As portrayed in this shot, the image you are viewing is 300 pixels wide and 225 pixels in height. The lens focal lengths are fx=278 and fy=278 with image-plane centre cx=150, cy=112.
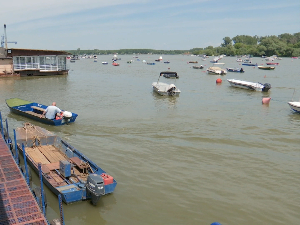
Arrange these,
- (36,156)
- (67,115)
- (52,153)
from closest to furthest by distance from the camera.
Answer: (36,156)
(52,153)
(67,115)

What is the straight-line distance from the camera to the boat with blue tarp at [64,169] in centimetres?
956

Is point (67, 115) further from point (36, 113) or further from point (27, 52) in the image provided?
point (27, 52)

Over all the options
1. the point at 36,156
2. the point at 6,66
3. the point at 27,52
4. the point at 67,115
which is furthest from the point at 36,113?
the point at 27,52

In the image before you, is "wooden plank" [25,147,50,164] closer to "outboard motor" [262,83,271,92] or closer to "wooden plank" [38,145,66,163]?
"wooden plank" [38,145,66,163]

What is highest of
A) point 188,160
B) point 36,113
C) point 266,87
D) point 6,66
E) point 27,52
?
point 27,52

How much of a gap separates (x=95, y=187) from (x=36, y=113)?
47.3ft

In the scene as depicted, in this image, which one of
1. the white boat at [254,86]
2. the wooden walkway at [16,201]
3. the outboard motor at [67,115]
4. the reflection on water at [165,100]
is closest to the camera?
the wooden walkway at [16,201]

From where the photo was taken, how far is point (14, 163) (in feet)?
36.2

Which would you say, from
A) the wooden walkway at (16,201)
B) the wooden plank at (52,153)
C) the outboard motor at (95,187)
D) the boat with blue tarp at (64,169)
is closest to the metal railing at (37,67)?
the boat with blue tarp at (64,169)

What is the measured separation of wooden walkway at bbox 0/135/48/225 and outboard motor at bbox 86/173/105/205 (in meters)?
1.78

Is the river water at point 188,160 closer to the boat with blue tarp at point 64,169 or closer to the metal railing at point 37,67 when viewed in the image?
the boat with blue tarp at point 64,169

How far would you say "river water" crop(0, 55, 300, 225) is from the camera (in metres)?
9.77

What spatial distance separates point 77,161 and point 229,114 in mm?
16290

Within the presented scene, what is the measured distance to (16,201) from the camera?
845cm
